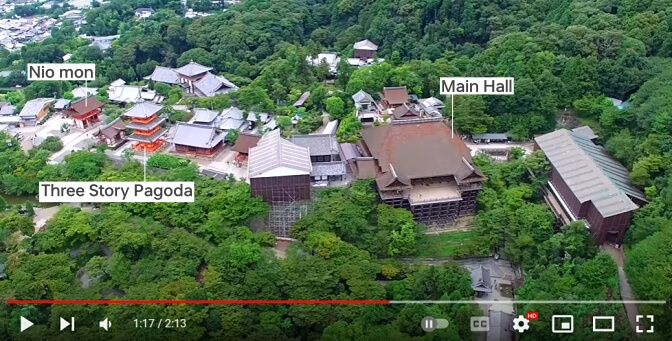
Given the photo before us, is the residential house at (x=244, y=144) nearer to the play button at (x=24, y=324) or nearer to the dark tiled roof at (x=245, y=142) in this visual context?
the dark tiled roof at (x=245, y=142)

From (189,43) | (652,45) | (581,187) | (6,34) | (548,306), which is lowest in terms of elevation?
(6,34)

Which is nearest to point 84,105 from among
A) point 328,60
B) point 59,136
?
point 59,136

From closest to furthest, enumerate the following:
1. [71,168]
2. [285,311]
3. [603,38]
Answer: [285,311] → [71,168] → [603,38]

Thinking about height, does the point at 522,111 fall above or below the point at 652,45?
below

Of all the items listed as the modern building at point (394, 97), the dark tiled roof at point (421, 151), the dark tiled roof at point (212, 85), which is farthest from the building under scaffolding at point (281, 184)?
the dark tiled roof at point (212, 85)

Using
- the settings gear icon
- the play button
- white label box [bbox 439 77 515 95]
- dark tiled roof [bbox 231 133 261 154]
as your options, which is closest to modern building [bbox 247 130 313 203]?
dark tiled roof [bbox 231 133 261 154]

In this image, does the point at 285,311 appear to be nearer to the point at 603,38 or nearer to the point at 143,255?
the point at 143,255

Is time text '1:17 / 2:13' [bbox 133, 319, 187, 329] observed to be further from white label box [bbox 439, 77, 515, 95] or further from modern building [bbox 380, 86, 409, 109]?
modern building [bbox 380, 86, 409, 109]

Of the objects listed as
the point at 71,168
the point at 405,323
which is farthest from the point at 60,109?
the point at 405,323
